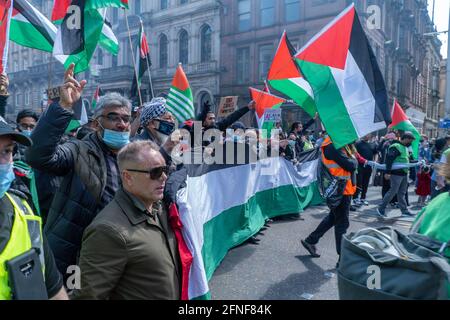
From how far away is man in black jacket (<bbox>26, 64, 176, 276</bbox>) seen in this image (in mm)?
2213

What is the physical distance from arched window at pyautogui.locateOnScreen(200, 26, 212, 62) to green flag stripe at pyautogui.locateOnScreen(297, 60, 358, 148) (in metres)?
24.2

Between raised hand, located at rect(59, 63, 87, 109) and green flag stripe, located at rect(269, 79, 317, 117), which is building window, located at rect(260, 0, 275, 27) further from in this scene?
raised hand, located at rect(59, 63, 87, 109)

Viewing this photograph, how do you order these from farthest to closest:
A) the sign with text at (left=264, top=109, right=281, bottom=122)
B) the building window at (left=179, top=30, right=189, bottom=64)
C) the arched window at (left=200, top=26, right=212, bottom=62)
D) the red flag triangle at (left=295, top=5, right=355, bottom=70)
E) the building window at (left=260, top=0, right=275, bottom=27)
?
the building window at (left=179, top=30, right=189, bottom=64), the arched window at (left=200, top=26, right=212, bottom=62), the building window at (left=260, top=0, right=275, bottom=27), the sign with text at (left=264, top=109, right=281, bottom=122), the red flag triangle at (left=295, top=5, right=355, bottom=70)

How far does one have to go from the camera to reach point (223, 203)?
4883 mm

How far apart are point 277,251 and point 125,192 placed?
381 centimetres

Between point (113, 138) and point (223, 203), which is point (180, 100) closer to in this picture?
point (223, 203)

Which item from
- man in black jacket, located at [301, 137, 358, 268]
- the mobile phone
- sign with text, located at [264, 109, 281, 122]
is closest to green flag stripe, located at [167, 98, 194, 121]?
man in black jacket, located at [301, 137, 358, 268]

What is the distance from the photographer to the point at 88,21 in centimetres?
518

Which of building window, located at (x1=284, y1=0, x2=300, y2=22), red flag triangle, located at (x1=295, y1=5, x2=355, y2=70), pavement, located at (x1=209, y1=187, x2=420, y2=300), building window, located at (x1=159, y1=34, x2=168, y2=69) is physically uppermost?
building window, located at (x1=284, y1=0, x2=300, y2=22)

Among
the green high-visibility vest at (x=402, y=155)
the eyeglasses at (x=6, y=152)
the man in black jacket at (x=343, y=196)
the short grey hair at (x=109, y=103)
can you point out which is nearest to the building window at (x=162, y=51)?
the green high-visibility vest at (x=402, y=155)

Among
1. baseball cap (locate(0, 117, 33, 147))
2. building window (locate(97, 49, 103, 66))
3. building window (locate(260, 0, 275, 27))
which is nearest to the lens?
baseball cap (locate(0, 117, 33, 147))
